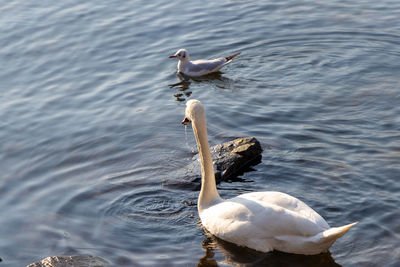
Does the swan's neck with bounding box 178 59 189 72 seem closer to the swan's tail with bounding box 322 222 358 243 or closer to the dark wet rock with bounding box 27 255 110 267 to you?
the dark wet rock with bounding box 27 255 110 267

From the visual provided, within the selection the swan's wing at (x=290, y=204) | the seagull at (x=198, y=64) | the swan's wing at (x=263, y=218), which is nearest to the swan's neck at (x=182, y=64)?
the seagull at (x=198, y=64)

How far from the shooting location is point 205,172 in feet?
27.8

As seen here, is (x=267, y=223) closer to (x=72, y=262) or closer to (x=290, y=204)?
(x=290, y=204)

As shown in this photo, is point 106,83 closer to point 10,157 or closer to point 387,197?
point 10,157

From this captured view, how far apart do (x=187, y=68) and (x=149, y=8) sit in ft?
15.6

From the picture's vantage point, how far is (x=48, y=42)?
650 inches

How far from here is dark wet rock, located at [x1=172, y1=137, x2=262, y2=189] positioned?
9.63 m

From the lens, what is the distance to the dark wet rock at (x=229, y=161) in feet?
31.6

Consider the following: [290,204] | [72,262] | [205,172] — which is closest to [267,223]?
[290,204]

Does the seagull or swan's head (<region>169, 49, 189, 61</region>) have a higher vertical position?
swan's head (<region>169, 49, 189, 61</region>)

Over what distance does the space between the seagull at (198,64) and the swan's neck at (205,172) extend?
237 inches

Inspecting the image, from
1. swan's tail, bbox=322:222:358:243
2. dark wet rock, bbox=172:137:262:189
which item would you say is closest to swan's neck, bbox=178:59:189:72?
dark wet rock, bbox=172:137:262:189

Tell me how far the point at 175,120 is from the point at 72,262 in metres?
5.08

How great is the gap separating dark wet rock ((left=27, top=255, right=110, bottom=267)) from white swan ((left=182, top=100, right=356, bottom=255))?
1448mm
